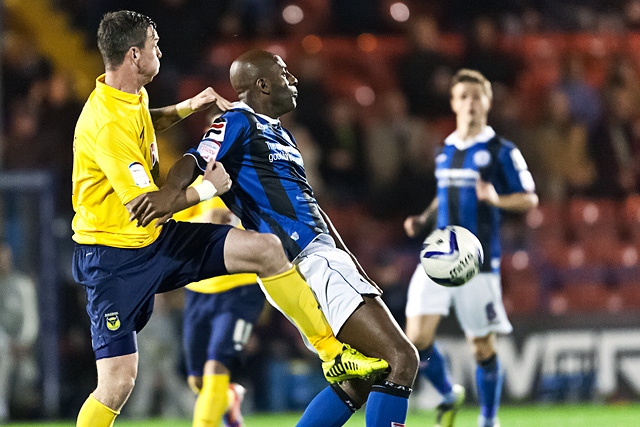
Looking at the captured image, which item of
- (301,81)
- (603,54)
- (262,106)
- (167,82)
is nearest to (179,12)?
(167,82)

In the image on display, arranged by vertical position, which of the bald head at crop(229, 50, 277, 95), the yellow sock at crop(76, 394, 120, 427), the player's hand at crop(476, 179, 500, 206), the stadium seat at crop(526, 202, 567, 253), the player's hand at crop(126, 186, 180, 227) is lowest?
the yellow sock at crop(76, 394, 120, 427)

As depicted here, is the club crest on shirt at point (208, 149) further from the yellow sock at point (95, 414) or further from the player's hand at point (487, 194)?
the player's hand at point (487, 194)

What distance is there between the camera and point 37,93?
1119 cm

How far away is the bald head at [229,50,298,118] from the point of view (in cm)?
518

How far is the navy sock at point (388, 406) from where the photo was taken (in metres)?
4.71

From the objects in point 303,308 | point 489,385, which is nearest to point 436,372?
point 489,385

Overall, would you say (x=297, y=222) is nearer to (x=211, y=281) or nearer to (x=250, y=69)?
(x=250, y=69)

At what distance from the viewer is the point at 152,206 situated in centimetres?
463

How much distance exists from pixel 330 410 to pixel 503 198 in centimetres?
260

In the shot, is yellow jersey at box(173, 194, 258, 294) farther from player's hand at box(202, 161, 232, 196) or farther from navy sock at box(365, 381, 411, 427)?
navy sock at box(365, 381, 411, 427)

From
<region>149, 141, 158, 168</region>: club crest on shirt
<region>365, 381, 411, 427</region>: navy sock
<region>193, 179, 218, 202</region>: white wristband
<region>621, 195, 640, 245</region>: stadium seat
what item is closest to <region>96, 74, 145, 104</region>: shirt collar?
<region>149, 141, 158, 168</region>: club crest on shirt

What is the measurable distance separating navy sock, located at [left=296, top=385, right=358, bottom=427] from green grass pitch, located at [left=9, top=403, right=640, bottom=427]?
3.11m

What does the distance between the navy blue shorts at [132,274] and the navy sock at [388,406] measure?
0.95 meters

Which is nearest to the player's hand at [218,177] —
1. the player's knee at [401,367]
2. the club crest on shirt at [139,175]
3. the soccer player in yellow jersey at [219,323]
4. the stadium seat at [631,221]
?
the club crest on shirt at [139,175]
